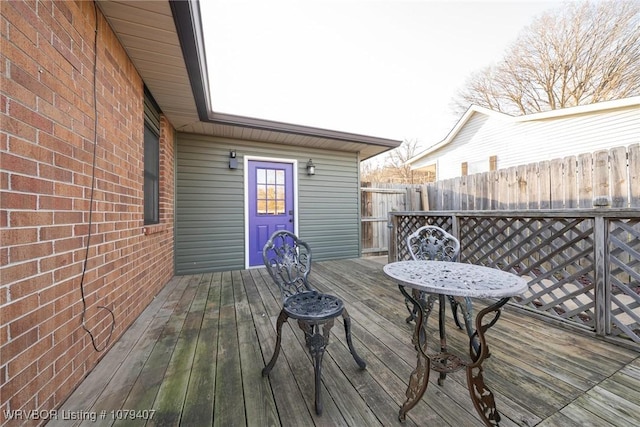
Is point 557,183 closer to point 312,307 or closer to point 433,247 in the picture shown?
point 433,247

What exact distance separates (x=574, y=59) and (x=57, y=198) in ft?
44.4

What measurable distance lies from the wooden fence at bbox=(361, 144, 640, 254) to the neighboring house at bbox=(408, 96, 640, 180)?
3.25 meters

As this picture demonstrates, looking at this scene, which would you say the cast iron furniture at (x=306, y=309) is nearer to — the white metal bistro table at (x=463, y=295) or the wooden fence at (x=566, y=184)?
the white metal bistro table at (x=463, y=295)

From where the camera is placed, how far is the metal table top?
3.45 ft

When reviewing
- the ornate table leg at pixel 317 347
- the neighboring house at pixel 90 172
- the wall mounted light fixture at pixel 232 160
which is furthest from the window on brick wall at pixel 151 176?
the ornate table leg at pixel 317 347

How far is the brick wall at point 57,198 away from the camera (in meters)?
0.98

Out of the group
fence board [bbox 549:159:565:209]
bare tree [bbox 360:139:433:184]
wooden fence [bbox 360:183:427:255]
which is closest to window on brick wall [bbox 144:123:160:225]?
wooden fence [bbox 360:183:427:255]

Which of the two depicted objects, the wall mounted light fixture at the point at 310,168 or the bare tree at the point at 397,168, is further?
the bare tree at the point at 397,168

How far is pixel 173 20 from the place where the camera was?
1.73 metres

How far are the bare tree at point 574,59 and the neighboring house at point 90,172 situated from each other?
35.2ft

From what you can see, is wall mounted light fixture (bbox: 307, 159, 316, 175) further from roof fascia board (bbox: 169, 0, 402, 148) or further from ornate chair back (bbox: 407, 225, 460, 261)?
ornate chair back (bbox: 407, 225, 460, 261)

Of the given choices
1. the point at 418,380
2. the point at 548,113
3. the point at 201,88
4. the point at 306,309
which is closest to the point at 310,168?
the point at 201,88

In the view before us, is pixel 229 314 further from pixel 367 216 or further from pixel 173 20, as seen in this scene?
pixel 367 216

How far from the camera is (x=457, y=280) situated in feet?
4.06
